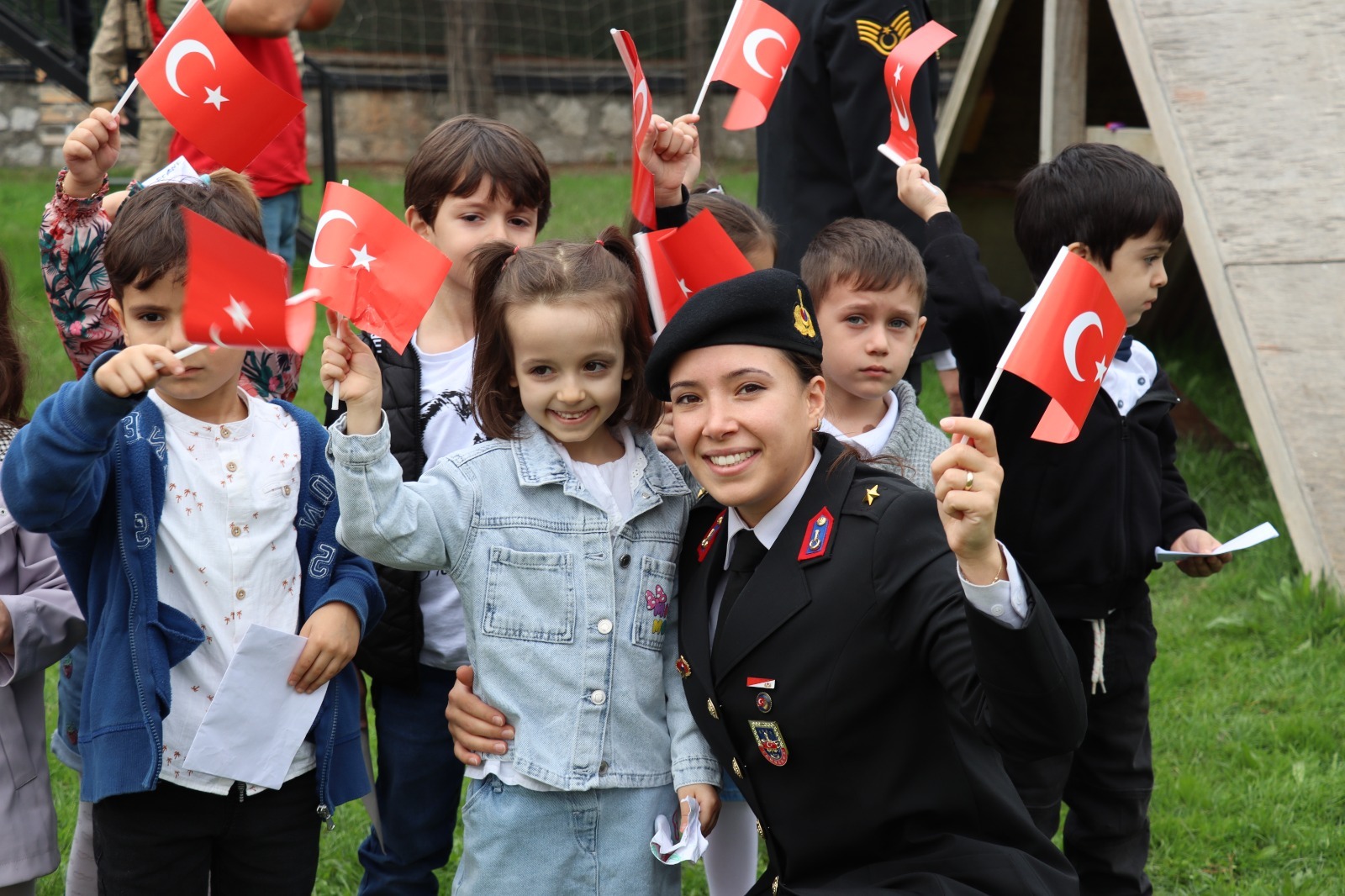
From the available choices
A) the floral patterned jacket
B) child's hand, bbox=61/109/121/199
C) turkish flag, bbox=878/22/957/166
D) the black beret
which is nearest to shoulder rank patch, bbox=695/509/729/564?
the black beret

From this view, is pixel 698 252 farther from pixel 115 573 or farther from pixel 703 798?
pixel 115 573

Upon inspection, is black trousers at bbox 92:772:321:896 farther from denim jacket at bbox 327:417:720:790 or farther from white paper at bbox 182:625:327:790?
denim jacket at bbox 327:417:720:790

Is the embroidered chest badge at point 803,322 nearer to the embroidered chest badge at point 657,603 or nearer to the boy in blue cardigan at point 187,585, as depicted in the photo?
the embroidered chest badge at point 657,603

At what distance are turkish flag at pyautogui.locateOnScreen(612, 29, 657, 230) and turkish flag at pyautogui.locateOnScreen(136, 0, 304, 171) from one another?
66 centimetres

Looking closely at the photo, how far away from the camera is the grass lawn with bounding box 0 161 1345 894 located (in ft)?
11.6

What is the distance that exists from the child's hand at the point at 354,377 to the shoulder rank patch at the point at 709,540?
1.96 ft

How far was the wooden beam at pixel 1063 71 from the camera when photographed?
6.04m

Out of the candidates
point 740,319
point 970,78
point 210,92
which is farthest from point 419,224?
point 970,78

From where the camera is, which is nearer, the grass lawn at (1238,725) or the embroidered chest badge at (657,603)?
the embroidered chest badge at (657,603)

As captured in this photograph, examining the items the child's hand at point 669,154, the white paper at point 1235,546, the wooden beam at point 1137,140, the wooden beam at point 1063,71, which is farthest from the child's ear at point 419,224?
the wooden beam at point 1063,71

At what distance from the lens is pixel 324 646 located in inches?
97.2

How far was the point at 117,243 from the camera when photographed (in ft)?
7.97

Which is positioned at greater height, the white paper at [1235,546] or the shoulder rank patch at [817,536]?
the shoulder rank patch at [817,536]

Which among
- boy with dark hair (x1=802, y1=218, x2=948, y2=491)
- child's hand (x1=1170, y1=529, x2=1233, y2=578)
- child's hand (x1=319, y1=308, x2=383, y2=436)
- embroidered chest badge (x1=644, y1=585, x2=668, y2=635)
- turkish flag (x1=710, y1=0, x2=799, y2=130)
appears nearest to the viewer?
child's hand (x1=319, y1=308, x2=383, y2=436)
